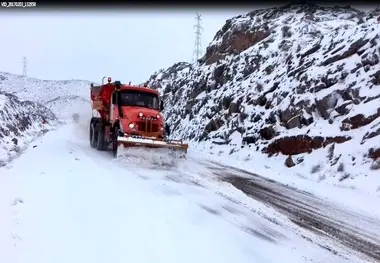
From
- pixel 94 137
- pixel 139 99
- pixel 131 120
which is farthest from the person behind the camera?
pixel 94 137

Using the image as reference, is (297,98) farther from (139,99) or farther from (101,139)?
(101,139)

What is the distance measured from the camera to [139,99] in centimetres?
1431

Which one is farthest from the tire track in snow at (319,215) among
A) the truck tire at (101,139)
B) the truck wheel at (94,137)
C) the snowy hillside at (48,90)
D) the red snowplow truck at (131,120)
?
the snowy hillside at (48,90)

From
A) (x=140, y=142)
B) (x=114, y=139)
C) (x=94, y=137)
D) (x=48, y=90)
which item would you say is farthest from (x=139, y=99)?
(x=48, y=90)

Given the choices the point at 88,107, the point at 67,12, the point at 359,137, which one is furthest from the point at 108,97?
the point at 67,12

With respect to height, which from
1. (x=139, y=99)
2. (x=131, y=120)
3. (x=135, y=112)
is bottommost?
(x=131, y=120)

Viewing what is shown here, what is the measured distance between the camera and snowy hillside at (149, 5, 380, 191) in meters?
12.9

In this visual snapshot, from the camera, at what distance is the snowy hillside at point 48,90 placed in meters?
118

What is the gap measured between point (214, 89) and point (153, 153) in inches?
615

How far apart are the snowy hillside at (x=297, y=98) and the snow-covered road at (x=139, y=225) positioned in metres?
5.31

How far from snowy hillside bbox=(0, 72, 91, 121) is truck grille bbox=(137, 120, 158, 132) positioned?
Answer: 9984 centimetres

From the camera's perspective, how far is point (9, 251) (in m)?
4.68

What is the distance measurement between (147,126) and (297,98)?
690cm
